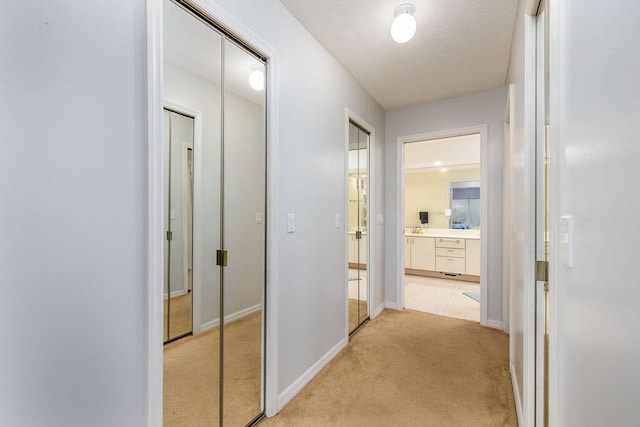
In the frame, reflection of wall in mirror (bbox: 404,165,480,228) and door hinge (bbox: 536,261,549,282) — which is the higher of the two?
reflection of wall in mirror (bbox: 404,165,480,228)

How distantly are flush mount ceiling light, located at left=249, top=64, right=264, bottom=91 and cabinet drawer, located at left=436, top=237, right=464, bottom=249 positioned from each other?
4.62m

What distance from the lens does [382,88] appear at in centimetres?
301

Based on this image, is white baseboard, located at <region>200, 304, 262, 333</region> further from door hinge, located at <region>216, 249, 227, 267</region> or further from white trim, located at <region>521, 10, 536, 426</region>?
white trim, located at <region>521, 10, 536, 426</region>

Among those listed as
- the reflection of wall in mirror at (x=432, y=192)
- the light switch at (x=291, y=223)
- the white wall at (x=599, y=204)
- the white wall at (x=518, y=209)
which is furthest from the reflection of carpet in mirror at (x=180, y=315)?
the reflection of wall in mirror at (x=432, y=192)

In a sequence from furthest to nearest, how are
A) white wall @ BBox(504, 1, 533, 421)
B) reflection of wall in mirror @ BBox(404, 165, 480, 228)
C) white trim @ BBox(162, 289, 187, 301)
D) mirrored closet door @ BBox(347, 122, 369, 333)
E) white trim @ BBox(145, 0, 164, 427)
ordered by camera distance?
reflection of wall in mirror @ BBox(404, 165, 480, 228) → mirrored closet door @ BBox(347, 122, 369, 333) → white wall @ BBox(504, 1, 533, 421) → white trim @ BBox(162, 289, 187, 301) → white trim @ BBox(145, 0, 164, 427)

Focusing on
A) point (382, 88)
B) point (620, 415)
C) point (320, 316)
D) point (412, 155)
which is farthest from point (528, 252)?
point (412, 155)

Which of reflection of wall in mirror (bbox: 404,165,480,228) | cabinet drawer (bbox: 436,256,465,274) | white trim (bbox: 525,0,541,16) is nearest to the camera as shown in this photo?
white trim (bbox: 525,0,541,16)

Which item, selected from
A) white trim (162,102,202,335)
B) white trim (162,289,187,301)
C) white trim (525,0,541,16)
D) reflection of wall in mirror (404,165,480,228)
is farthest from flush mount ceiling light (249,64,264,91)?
reflection of wall in mirror (404,165,480,228)

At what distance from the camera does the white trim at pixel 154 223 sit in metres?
1.01

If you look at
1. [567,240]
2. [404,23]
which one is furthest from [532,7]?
[567,240]

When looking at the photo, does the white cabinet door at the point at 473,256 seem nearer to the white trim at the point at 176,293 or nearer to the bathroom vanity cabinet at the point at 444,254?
the bathroom vanity cabinet at the point at 444,254

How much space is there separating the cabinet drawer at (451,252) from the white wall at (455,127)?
211cm

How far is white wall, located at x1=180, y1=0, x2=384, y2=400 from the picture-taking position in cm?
177

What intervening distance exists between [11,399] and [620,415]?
1.35m
